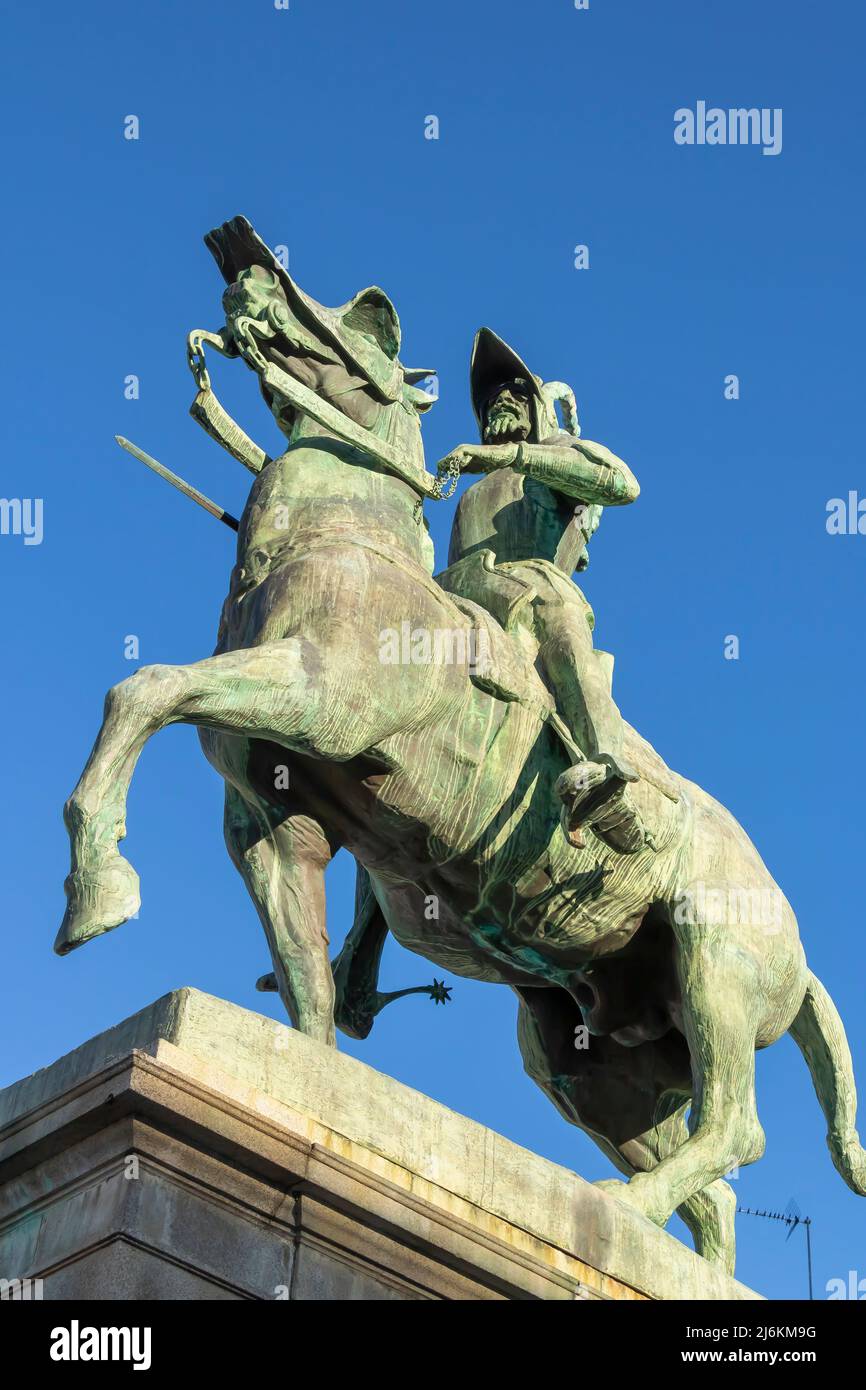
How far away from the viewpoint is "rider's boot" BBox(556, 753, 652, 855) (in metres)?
10.7

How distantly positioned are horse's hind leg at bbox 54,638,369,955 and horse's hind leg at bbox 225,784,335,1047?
69 cm

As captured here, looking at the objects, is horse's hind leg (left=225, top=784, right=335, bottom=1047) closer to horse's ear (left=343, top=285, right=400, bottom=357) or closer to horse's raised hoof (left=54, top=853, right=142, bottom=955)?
horse's raised hoof (left=54, top=853, right=142, bottom=955)

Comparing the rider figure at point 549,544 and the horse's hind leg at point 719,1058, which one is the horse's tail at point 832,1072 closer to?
the horse's hind leg at point 719,1058

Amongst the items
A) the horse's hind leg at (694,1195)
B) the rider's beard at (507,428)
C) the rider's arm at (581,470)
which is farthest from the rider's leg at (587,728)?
the horse's hind leg at (694,1195)

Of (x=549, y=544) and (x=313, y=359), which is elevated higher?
(x=313, y=359)

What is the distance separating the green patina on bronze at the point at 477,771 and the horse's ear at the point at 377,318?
1 cm

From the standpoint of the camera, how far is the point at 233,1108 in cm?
822

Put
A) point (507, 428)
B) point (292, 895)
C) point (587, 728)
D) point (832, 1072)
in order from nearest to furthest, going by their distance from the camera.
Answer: point (292, 895), point (587, 728), point (832, 1072), point (507, 428)

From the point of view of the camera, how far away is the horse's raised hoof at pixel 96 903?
8.98 m

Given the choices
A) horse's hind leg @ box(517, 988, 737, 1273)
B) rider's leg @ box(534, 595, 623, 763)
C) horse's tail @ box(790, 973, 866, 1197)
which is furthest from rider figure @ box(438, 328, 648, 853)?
horse's tail @ box(790, 973, 866, 1197)

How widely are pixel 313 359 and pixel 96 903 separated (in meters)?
3.95

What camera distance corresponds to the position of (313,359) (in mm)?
11852

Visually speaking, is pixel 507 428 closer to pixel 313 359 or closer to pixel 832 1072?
pixel 313 359

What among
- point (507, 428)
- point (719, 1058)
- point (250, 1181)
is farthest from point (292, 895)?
point (507, 428)
